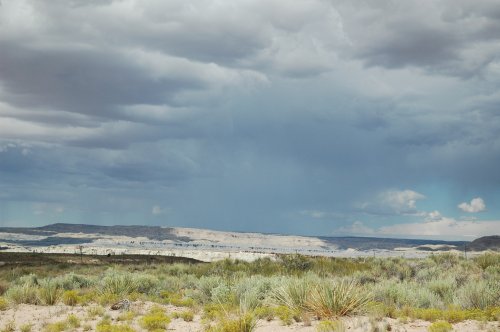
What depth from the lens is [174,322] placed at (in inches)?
605

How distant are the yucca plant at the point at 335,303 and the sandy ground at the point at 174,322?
436 mm

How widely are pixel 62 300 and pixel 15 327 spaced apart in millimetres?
4395

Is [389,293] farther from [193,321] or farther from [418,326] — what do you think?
[193,321]

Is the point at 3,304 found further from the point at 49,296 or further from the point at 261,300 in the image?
the point at 261,300

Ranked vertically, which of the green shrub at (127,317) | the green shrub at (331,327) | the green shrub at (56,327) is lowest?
the green shrub at (56,327)

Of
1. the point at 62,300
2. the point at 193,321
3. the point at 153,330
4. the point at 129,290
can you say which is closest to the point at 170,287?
the point at 129,290

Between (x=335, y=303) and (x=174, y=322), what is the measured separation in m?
4.55

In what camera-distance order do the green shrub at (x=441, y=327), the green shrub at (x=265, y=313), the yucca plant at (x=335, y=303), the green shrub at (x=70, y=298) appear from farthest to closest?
1. the green shrub at (x=70, y=298)
2. the green shrub at (x=265, y=313)
3. the yucca plant at (x=335, y=303)
4. the green shrub at (x=441, y=327)

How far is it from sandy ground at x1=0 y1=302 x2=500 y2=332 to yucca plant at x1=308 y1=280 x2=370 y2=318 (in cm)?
44

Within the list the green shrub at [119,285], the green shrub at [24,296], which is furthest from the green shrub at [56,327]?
the green shrub at [119,285]

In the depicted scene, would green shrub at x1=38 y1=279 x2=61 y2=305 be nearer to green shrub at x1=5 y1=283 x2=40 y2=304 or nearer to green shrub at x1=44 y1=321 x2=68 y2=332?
green shrub at x1=5 y1=283 x2=40 y2=304

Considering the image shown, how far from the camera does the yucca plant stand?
14.5 metres

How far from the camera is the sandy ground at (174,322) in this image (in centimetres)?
1311

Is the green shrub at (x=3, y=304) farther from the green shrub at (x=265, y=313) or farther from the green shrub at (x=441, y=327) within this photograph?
the green shrub at (x=441, y=327)
